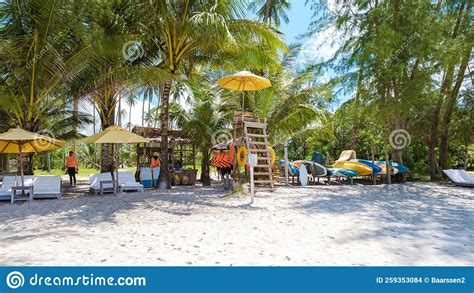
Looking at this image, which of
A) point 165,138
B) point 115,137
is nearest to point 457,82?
point 165,138

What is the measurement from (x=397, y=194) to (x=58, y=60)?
11019 millimetres

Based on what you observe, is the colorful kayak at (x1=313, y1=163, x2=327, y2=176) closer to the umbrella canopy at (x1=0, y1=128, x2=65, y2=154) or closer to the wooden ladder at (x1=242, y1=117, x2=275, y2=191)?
the wooden ladder at (x1=242, y1=117, x2=275, y2=191)

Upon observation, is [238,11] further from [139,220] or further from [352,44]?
[139,220]

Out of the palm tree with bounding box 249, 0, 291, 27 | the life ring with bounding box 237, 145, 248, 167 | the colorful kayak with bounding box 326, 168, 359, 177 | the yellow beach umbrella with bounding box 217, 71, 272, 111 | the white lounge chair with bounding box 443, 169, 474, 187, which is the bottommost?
the white lounge chair with bounding box 443, 169, 474, 187

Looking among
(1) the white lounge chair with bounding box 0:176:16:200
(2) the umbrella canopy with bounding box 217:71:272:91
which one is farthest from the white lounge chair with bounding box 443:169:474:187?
(1) the white lounge chair with bounding box 0:176:16:200

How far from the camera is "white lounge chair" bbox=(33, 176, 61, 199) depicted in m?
9.87

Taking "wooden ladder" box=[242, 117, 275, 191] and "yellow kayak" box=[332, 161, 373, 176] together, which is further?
"yellow kayak" box=[332, 161, 373, 176]
